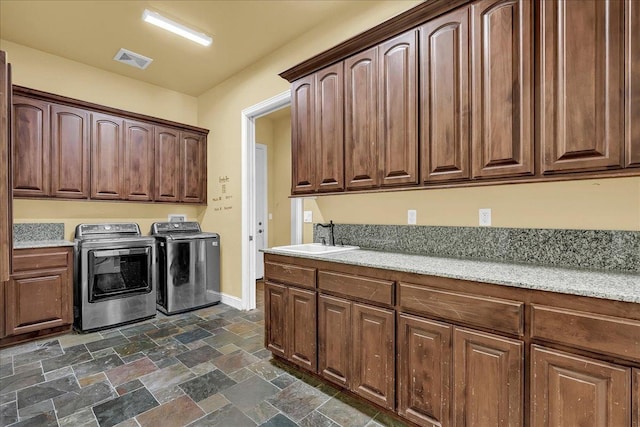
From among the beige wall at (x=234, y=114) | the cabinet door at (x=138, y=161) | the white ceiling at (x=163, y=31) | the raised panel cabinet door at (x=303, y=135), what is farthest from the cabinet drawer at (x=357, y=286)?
the cabinet door at (x=138, y=161)

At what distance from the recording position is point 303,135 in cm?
266

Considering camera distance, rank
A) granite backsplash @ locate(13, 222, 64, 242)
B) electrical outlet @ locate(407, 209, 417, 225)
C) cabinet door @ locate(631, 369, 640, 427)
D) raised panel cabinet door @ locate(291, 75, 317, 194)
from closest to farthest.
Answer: cabinet door @ locate(631, 369, 640, 427), electrical outlet @ locate(407, 209, 417, 225), raised panel cabinet door @ locate(291, 75, 317, 194), granite backsplash @ locate(13, 222, 64, 242)

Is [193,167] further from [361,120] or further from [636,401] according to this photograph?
[636,401]

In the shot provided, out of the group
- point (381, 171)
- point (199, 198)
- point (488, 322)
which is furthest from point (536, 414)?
point (199, 198)

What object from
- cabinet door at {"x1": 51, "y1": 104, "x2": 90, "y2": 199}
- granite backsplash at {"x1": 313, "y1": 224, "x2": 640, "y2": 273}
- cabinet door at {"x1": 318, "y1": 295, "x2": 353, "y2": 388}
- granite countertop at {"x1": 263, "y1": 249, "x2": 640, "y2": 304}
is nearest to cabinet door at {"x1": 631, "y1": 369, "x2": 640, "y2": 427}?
granite countertop at {"x1": 263, "y1": 249, "x2": 640, "y2": 304}

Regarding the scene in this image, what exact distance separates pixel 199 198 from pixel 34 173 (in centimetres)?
175

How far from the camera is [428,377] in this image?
5.30 feet

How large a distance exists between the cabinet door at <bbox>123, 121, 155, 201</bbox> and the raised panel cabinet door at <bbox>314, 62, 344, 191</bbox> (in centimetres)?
257

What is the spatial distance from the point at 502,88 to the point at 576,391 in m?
1.45

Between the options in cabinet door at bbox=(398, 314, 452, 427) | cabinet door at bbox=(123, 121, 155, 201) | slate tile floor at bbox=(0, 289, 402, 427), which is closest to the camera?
cabinet door at bbox=(398, 314, 452, 427)

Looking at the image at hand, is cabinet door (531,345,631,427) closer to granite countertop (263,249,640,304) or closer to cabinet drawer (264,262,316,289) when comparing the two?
granite countertop (263,249,640,304)

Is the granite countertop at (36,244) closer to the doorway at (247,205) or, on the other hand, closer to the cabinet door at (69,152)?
A: the cabinet door at (69,152)

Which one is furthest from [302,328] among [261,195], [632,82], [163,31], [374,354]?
[261,195]

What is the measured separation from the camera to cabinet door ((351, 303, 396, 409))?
5.80 ft
